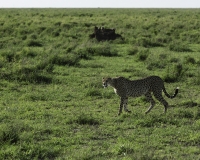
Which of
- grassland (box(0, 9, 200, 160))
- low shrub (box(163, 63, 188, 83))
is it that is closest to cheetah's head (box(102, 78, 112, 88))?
grassland (box(0, 9, 200, 160))

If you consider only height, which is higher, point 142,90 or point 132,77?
point 142,90

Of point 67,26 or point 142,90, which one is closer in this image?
point 142,90

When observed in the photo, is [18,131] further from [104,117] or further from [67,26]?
[67,26]

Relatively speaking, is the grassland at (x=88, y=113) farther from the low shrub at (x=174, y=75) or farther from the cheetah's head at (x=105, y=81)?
the cheetah's head at (x=105, y=81)

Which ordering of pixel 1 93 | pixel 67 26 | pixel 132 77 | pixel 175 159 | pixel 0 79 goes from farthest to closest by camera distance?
pixel 67 26
pixel 132 77
pixel 0 79
pixel 1 93
pixel 175 159

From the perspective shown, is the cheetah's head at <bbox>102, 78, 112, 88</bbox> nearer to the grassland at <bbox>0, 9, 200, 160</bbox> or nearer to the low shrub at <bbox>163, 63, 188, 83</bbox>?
the grassland at <bbox>0, 9, 200, 160</bbox>

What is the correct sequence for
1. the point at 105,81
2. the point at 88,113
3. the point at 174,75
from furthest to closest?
the point at 174,75, the point at 88,113, the point at 105,81

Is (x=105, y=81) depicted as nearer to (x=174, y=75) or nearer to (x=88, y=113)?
(x=88, y=113)

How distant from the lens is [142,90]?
967 cm

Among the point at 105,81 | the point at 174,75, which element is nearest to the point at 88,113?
the point at 105,81

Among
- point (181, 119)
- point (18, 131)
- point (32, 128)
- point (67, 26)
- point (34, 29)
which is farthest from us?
point (67, 26)

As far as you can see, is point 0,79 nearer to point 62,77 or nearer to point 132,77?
point 62,77

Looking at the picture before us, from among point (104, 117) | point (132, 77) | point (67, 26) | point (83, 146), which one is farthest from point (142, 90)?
point (67, 26)

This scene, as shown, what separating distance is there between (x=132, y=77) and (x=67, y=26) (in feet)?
79.4
